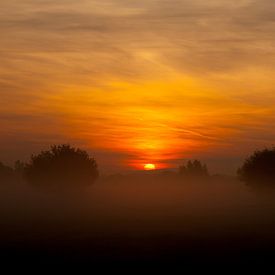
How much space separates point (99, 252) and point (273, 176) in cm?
8639

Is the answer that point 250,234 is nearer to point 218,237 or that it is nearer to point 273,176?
point 218,237

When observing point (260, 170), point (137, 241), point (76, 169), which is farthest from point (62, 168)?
point (137, 241)

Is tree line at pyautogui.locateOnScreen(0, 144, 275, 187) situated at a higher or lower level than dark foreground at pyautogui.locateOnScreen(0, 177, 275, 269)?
higher

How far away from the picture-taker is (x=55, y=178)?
123 meters

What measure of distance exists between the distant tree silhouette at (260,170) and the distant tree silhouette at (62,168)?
107 ft

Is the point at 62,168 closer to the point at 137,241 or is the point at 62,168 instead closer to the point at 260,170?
the point at 260,170

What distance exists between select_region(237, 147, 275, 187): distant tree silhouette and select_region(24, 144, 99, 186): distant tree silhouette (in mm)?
32723

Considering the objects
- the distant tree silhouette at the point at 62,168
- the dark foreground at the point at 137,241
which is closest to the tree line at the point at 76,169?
the distant tree silhouette at the point at 62,168

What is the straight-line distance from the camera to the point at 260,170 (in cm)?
12494

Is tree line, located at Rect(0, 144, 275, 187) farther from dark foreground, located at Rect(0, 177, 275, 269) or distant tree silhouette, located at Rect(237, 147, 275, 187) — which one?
dark foreground, located at Rect(0, 177, 275, 269)

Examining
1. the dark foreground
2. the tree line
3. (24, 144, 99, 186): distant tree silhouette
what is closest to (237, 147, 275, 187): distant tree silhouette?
the tree line

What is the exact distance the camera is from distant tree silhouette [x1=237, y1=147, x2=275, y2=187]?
4866 inches

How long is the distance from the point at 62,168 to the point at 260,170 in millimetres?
42285

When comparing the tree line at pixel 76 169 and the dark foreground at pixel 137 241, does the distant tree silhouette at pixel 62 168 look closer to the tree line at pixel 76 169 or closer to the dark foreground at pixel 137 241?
the tree line at pixel 76 169
